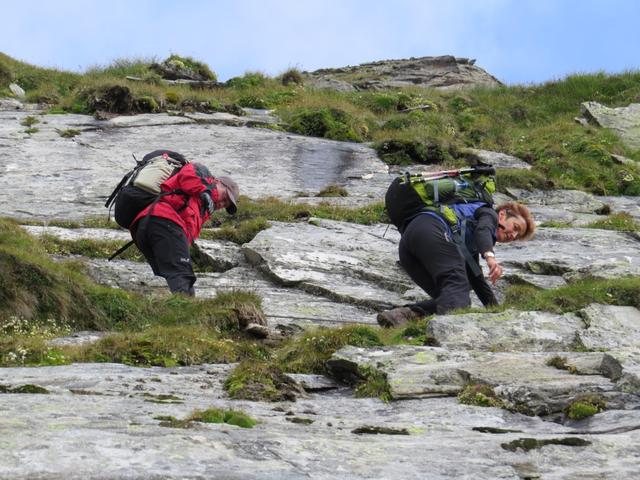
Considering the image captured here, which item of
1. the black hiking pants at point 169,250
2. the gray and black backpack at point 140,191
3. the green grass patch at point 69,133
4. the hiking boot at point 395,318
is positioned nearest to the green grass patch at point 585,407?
the hiking boot at point 395,318

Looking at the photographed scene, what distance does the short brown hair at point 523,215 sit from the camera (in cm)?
1231

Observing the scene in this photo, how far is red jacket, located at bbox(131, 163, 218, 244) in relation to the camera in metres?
12.8

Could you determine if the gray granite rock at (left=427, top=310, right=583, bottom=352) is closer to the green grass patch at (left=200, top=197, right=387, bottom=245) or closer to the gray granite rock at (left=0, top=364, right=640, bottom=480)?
the gray granite rock at (left=0, top=364, right=640, bottom=480)

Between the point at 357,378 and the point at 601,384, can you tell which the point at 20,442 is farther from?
the point at 601,384

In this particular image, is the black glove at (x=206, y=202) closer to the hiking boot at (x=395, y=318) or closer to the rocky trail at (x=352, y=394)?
the rocky trail at (x=352, y=394)

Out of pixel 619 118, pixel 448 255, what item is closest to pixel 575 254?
pixel 448 255

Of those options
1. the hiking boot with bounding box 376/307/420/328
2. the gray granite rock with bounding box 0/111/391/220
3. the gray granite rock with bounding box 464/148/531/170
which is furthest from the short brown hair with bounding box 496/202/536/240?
the gray granite rock with bounding box 464/148/531/170

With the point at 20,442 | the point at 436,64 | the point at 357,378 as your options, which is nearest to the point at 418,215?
the point at 357,378

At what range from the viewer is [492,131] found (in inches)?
1190

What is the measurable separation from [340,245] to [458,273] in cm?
496

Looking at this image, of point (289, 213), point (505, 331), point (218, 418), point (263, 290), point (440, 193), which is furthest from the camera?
point (289, 213)

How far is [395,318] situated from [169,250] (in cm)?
318

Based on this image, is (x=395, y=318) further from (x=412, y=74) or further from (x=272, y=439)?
(x=412, y=74)

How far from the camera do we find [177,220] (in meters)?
12.7
